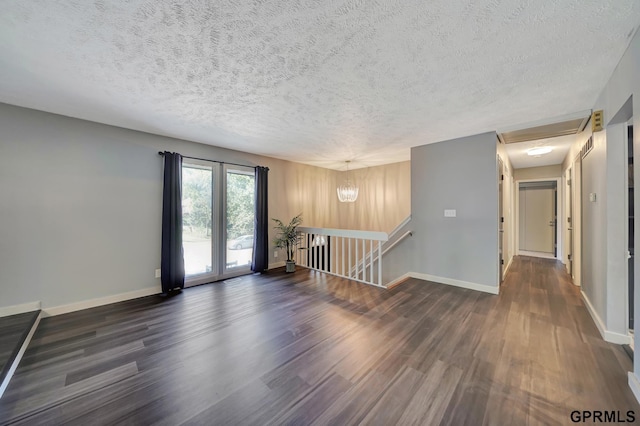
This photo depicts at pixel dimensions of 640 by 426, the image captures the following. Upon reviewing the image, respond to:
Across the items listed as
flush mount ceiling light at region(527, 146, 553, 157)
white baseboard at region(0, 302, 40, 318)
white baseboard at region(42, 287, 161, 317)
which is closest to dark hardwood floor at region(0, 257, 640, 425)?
white baseboard at region(42, 287, 161, 317)

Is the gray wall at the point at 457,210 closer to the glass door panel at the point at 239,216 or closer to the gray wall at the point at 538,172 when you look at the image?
the glass door panel at the point at 239,216

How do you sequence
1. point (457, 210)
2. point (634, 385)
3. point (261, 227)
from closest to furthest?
point (634, 385) → point (457, 210) → point (261, 227)

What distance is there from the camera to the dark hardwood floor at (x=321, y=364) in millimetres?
1524

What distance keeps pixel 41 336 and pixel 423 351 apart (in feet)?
12.7

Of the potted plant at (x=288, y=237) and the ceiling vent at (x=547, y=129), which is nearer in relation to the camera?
the ceiling vent at (x=547, y=129)

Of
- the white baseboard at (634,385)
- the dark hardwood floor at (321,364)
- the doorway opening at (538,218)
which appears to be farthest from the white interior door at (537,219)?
the white baseboard at (634,385)

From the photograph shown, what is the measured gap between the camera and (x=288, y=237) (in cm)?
522

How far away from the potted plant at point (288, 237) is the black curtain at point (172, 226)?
1.91m

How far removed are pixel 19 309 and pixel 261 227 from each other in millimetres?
3229

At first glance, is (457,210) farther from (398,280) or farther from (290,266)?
(290,266)

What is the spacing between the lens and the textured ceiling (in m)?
1.46

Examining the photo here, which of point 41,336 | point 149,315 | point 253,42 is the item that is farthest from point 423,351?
point 41,336

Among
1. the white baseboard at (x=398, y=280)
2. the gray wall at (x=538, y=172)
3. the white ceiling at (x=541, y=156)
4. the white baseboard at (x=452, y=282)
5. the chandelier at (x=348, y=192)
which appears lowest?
the white baseboard at (x=398, y=280)

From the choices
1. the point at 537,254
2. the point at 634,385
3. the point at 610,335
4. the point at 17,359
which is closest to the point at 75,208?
the point at 17,359
